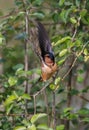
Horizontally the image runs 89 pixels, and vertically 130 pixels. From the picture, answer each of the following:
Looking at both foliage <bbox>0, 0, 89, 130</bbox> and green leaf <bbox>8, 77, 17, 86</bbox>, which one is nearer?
foliage <bbox>0, 0, 89, 130</bbox>

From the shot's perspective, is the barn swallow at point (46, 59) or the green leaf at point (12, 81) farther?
the green leaf at point (12, 81)

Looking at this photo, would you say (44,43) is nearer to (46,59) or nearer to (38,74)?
(46,59)

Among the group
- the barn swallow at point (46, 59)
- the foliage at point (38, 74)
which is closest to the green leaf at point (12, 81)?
the foliage at point (38, 74)

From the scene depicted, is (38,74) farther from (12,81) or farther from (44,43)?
(44,43)

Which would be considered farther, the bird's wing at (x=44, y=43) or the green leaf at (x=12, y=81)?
the green leaf at (x=12, y=81)

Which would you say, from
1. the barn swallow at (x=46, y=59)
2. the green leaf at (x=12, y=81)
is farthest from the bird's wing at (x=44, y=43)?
the green leaf at (x=12, y=81)

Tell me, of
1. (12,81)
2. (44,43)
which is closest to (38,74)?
(12,81)

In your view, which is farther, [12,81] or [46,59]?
[12,81]

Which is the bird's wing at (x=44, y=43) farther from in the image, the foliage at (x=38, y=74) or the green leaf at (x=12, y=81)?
the green leaf at (x=12, y=81)

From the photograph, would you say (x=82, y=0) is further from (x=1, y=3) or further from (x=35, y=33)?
(x=1, y=3)

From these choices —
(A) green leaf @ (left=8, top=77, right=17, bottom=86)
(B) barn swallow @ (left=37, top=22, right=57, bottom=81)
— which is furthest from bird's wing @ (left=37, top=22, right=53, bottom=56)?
(A) green leaf @ (left=8, top=77, right=17, bottom=86)

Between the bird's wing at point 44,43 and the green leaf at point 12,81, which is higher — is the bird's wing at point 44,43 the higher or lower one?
the higher one

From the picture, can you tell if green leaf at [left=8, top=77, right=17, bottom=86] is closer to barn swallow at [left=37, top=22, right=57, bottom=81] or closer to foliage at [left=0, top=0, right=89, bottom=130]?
foliage at [left=0, top=0, right=89, bottom=130]

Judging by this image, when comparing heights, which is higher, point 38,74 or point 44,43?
point 44,43
